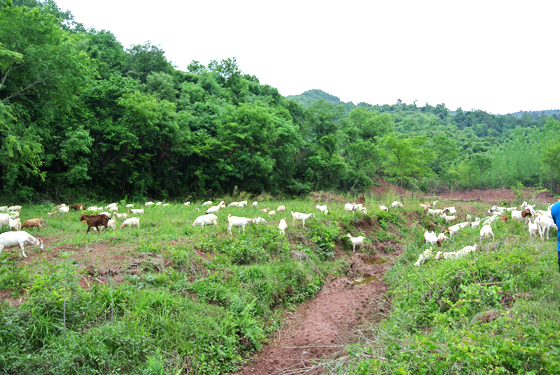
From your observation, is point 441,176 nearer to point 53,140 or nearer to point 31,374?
point 53,140

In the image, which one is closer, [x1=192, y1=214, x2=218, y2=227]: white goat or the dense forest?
[x1=192, y1=214, x2=218, y2=227]: white goat

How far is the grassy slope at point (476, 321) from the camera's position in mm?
3762

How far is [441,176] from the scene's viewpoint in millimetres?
49156

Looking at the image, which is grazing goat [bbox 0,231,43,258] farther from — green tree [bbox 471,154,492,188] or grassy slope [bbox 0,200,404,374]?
green tree [bbox 471,154,492,188]

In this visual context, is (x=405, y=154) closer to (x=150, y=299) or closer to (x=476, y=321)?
(x=476, y=321)

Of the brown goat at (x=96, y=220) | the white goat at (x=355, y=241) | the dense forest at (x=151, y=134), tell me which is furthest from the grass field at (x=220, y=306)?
the dense forest at (x=151, y=134)

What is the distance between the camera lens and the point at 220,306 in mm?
6785

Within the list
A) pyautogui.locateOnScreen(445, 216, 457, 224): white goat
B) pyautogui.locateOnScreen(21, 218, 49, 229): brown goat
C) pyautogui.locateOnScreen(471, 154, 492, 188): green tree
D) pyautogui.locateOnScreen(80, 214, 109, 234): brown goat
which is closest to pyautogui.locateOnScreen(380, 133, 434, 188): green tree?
pyautogui.locateOnScreen(445, 216, 457, 224): white goat

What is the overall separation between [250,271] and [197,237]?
208 centimetres

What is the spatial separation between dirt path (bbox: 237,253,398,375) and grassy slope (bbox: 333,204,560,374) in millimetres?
539

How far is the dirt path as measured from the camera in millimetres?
5621

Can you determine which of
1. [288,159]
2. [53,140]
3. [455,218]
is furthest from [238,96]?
[455,218]

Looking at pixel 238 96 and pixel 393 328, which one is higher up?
pixel 238 96

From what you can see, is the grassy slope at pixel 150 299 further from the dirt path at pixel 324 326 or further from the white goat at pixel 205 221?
the white goat at pixel 205 221
